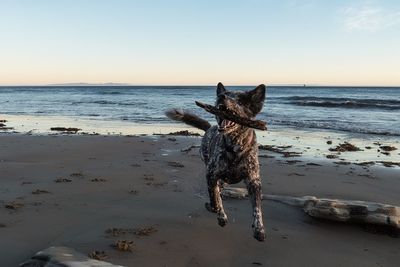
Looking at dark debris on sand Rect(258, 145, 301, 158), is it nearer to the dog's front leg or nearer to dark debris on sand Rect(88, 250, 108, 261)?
the dog's front leg

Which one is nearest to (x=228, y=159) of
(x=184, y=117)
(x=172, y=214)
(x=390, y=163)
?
(x=184, y=117)

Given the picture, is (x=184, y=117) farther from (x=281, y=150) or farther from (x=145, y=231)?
(x=281, y=150)

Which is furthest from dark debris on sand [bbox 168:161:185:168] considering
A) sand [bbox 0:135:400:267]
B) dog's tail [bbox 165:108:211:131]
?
dog's tail [bbox 165:108:211:131]

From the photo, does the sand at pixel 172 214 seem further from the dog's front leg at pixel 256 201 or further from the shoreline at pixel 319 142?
the shoreline at pixel 319 142

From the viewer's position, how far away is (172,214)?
6195 mm

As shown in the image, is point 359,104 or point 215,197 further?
point 359,104

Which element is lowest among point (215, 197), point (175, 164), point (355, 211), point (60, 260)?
point (175, 164)

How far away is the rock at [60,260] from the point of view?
12.5 feet

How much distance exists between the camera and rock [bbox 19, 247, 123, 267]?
3.81 metres

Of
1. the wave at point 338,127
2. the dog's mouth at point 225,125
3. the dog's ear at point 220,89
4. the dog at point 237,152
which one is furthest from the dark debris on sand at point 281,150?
the dog's mouth at point 225,125

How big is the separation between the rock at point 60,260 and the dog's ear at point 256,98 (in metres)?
1.98

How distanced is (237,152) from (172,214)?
81.0 inches

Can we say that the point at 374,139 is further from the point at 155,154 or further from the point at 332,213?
the point at 332,213

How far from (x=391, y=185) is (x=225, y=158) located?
513cm
